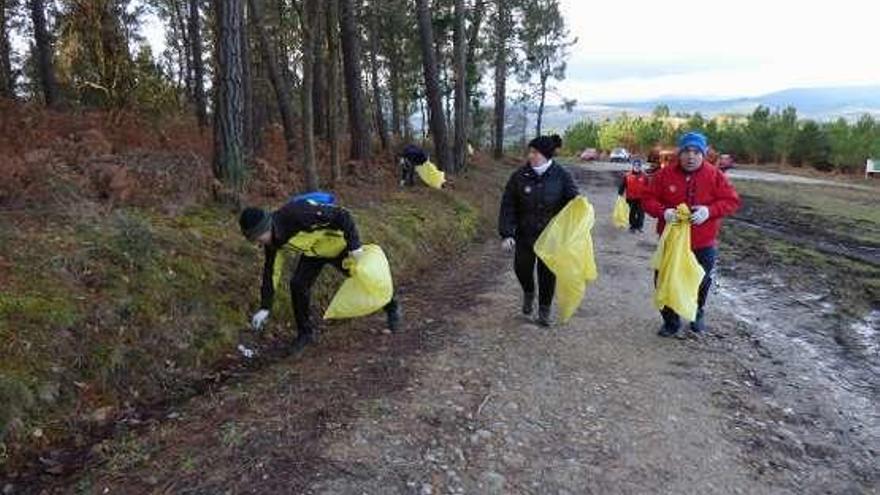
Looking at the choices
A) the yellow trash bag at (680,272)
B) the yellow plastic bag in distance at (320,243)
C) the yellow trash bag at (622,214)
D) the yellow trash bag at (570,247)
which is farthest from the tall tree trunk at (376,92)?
the yellow plastic bag in distance at (320,243)

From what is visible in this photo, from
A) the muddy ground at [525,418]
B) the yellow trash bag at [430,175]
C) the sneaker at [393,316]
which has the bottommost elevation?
the muddy ground at [525,418]

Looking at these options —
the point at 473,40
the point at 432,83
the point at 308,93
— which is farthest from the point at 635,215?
the point at 473,40

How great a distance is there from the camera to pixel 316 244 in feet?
22.1

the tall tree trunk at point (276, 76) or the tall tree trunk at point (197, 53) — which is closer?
the tall tree trunk at point (276, 76)

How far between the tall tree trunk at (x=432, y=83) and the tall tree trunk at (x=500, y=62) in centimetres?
1276

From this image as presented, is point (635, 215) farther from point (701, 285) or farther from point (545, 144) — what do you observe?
point (545, 144)

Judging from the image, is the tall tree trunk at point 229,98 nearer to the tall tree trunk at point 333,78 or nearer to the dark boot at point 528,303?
the tall tree trunk at point 333,78

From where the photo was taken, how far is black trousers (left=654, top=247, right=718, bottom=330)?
25.1ft

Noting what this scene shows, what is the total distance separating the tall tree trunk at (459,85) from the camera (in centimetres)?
2172

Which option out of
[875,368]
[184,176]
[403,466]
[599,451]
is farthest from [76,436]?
[875,368]

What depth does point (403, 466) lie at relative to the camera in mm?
4742

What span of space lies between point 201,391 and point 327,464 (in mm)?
1806

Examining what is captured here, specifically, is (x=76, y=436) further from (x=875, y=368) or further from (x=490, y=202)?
(x=490, y=202)

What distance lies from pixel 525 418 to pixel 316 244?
249 cm
